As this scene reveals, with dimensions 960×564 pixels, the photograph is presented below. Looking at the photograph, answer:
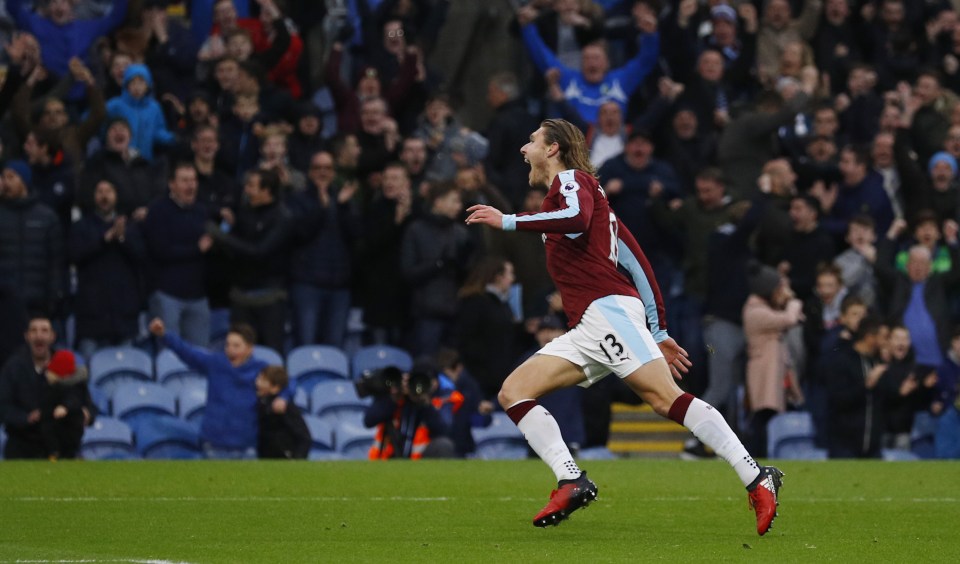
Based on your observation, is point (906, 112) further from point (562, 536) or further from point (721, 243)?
point (562, 536)

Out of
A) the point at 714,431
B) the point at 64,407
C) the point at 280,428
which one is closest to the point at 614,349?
the point at 714,431

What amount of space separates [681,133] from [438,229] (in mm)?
3537

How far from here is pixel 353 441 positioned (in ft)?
56.9

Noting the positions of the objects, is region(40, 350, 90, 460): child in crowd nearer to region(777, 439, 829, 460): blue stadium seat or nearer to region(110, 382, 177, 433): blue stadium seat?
region(110, 382, 177, 433): blue stadium seat

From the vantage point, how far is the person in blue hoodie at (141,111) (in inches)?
723

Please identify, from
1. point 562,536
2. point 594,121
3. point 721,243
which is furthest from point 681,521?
point 594,121

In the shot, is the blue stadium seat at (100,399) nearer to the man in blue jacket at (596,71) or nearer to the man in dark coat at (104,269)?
the man in dark coat at (104,269)

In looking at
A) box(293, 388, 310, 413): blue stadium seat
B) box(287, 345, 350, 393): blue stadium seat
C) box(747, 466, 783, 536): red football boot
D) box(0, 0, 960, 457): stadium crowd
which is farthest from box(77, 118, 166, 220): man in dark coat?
box(747, 466, 783, 536): red football boot

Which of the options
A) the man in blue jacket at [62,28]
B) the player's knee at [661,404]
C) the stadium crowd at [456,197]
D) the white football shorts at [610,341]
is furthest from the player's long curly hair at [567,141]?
the man in blue jacket at [62,28]

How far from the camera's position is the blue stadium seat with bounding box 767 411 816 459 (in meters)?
17.2

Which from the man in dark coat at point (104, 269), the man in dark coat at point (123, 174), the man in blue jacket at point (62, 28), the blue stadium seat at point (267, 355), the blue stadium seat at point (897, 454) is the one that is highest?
the man in blue jacket at point (62, 28)

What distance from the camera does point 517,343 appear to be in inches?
706

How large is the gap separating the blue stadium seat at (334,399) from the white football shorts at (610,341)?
808 centimetres

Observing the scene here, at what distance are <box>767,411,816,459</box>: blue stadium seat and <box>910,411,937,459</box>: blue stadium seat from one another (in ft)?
3.04
